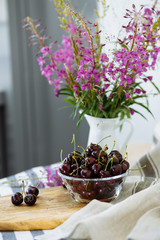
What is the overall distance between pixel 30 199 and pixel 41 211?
0.05 metres

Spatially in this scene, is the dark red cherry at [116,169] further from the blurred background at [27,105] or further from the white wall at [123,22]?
the blurred background at [27,105]

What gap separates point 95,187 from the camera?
35.4 inches

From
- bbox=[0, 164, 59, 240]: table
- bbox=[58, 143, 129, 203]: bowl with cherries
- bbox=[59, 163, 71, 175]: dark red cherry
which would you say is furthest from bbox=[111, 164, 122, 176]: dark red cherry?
bbox=[0, 164, 59, 240]: table

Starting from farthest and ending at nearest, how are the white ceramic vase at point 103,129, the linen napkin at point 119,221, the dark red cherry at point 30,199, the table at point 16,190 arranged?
the white ceramic vase at point 103,129 < the dark red cherry at point 30,199 < the table at point 16,190 < the linen napkin at point 119,221

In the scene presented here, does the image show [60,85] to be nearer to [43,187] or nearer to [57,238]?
[43,187]

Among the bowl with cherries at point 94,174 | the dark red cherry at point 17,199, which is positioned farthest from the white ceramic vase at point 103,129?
the dark red cherry at point 17,199

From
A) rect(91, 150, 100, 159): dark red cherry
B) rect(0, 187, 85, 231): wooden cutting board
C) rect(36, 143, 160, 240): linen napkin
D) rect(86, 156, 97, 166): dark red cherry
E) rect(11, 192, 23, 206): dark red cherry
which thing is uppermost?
rect(91, 150, 100, 159): dark red cherry

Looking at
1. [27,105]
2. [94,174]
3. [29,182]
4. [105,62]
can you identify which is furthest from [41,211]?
[27,105]

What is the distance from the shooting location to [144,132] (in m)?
2.17

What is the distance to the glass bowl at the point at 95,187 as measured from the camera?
891mm

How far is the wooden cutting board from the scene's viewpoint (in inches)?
33.9

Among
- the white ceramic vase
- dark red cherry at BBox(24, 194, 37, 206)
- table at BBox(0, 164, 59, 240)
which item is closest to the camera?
table at BBox(0, 164, 59, 240)

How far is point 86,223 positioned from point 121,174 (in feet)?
0.75

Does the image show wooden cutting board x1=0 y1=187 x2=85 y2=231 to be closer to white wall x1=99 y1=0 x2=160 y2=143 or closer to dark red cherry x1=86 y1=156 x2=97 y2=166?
dark red cherry x1=86 y1=156 x2=97 y2=166
